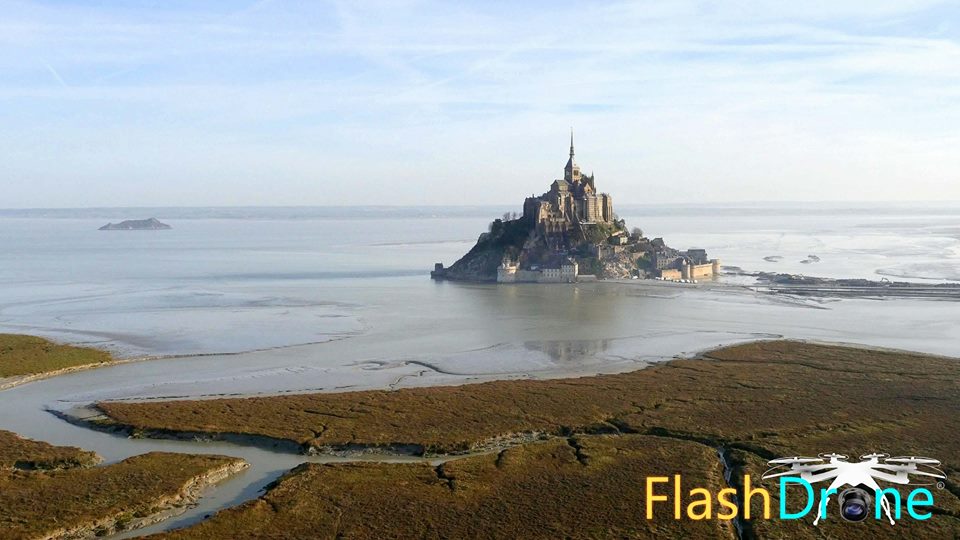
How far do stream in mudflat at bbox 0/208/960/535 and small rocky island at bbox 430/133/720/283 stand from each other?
4.62m

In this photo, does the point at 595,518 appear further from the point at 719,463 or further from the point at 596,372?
the point at 596,372

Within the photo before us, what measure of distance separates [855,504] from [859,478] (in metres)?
2.64

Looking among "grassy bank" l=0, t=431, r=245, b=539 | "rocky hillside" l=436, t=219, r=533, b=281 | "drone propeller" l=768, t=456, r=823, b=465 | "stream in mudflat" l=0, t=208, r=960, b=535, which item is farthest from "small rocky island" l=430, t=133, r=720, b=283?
"grassy bank" l=0, t=431, r=245, b=539

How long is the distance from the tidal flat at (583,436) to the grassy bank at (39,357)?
9.55m

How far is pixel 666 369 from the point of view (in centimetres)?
4156

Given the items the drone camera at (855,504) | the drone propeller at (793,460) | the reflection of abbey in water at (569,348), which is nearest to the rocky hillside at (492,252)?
the reflection of abbey in water at (569,348)

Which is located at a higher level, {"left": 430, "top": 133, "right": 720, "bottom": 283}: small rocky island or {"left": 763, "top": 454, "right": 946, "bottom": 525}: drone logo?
{"left": 430, "top": 133, "right": 720, "bottom": 283}: small rocky island

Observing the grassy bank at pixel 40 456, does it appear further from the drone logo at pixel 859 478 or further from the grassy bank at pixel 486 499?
the drone logo at pixel 859 478

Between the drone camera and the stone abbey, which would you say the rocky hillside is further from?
the drone camera

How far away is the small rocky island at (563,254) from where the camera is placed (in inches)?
3610

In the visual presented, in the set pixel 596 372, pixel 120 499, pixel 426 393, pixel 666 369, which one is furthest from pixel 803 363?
pixel 120 499

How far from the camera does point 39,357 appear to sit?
4369 centimetres

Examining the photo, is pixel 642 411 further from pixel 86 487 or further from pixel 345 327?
pixel 345 327

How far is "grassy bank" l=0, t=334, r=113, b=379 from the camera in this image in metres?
41.0
